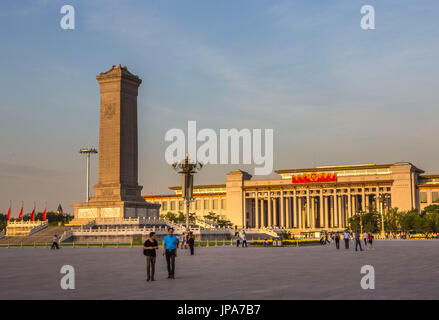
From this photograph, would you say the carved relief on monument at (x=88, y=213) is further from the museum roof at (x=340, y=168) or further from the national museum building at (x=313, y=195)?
the museum roof at (x=340, y=168)

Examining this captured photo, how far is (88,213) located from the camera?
10612cm

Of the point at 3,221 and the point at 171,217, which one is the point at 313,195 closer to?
the point at 171,217

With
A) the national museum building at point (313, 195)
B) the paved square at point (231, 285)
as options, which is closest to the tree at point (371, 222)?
the national museum building at point (313, 195)

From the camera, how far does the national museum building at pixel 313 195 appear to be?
151 metres

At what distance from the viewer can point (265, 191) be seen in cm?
16925

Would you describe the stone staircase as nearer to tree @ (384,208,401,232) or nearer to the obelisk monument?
the obelisk monument

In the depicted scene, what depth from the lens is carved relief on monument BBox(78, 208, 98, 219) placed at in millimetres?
105075

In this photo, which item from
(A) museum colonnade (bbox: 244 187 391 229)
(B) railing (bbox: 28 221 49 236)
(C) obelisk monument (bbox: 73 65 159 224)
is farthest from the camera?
(A) museum colonnade (bbox: 244 187 391 229)

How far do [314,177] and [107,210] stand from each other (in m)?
74.0

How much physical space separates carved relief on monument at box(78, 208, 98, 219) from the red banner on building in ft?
239

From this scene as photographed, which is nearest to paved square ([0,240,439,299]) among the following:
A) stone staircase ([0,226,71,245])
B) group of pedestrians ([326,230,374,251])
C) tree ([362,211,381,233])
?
group of pedestrians ([326,230,374,251])
